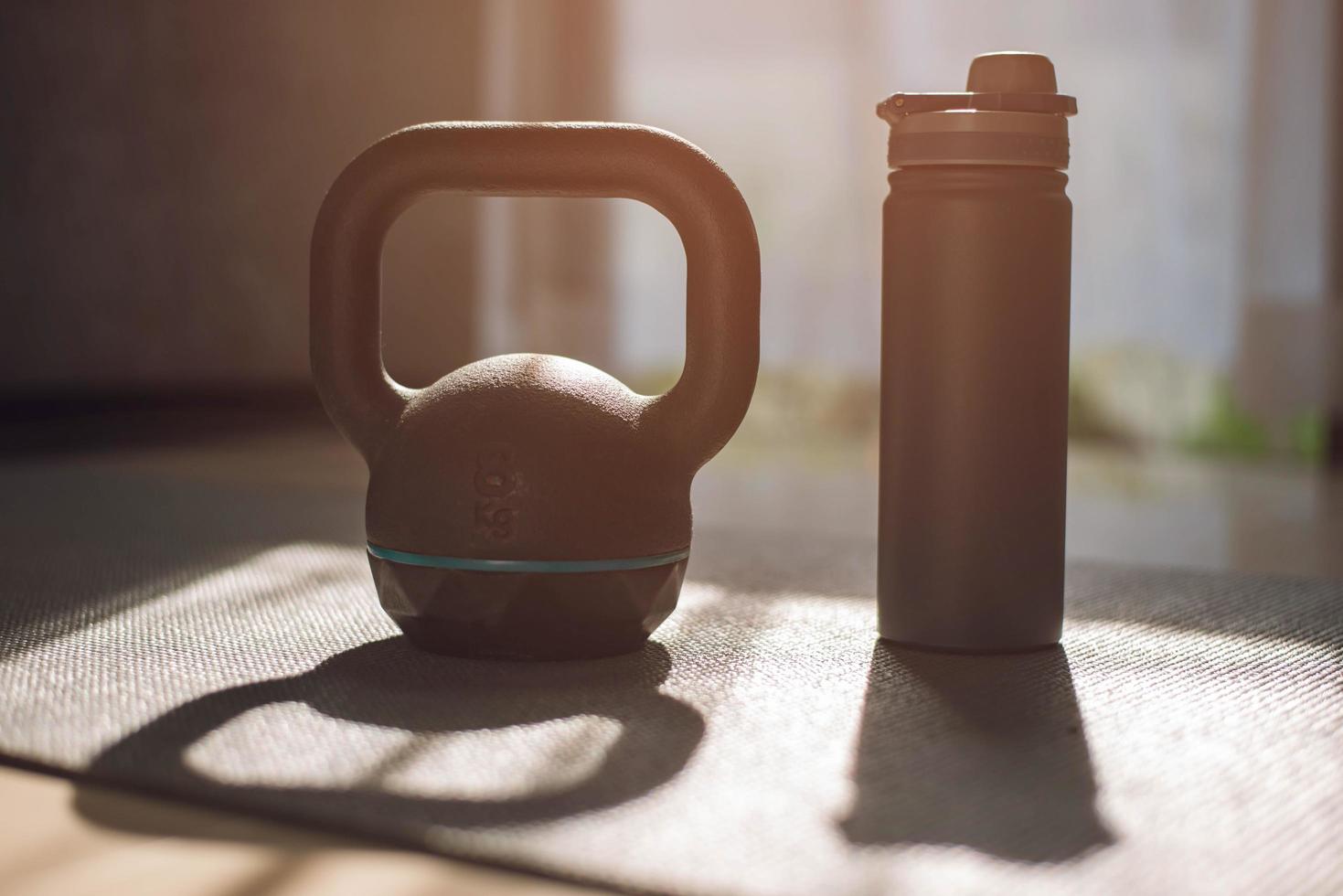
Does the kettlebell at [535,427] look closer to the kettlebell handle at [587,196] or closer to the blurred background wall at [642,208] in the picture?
the kettlebell handle at [587,196]

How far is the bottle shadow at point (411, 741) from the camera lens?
2.05ft

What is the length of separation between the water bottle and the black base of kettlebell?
18 cm

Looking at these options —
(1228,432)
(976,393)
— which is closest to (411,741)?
(976,393)

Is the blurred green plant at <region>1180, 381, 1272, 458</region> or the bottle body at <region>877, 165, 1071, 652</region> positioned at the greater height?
the bottle body at <region>877, 165, 1071, 652</region>

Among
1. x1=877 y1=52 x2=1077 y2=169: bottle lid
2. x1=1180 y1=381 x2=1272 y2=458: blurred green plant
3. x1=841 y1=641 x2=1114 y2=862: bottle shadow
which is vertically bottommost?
x1=1180 y1=381 x2=1272 y2=458: blurred green plant

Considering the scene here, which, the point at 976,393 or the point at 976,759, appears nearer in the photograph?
the point at 976,759

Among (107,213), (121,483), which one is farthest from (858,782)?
(107,213)

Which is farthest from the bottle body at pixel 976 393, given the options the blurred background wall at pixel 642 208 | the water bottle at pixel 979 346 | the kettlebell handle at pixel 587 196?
the blurred background wall at pixel 642 208

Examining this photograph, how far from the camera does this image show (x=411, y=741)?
72cm

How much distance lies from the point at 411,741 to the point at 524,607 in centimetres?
15

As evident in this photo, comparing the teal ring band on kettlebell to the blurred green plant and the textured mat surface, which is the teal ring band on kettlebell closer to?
the textured mat surface

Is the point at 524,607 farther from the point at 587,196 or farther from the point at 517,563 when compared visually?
the point at 587,196

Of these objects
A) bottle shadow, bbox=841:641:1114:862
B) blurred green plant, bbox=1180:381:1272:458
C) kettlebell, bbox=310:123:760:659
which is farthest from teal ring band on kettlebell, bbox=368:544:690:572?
blurred green plant, bbox=1180:381:1272:458

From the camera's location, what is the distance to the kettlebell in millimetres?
850
